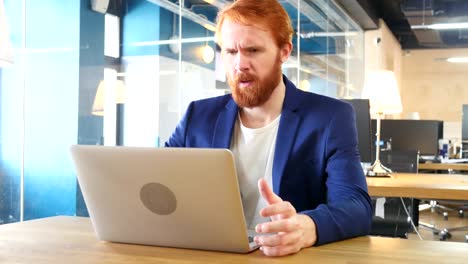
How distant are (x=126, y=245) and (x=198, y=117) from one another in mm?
607

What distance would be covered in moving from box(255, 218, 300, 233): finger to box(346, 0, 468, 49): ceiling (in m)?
8.09

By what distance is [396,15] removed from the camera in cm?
1196

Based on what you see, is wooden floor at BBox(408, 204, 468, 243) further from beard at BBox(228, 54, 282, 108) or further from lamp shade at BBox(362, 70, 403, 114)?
beard at BBox(228, 54, 282, 108)

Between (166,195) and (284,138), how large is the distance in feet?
1.76

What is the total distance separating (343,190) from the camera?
4.81 feet

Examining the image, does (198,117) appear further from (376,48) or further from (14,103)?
(376,48)

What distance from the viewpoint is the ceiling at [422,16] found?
32.6ft

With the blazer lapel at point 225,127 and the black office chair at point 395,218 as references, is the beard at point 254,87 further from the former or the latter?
the black office chair at point 395,218

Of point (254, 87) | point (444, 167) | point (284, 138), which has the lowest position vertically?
point (444, 167)

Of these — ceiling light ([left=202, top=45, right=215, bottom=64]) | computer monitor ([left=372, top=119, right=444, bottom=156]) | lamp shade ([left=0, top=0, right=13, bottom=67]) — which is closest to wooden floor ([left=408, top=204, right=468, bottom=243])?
computer monitor ([left=372, top=119, right=444, bottom=156])

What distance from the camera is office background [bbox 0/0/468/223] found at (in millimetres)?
3539

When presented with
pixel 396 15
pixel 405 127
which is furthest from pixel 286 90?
pixel 396 15

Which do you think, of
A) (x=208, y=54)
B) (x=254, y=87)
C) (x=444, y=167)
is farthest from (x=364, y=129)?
(x=444, y=167)

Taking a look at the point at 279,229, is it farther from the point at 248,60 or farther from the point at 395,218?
the point at 395,218
